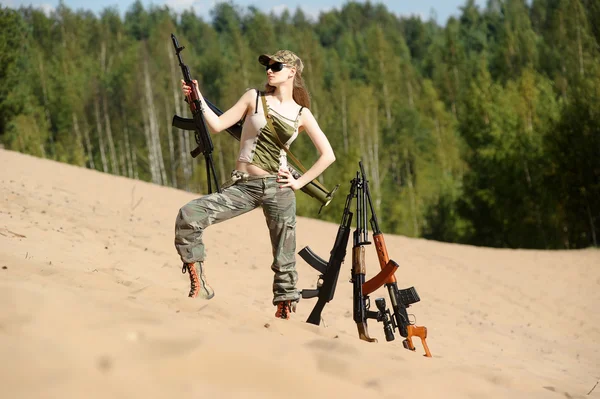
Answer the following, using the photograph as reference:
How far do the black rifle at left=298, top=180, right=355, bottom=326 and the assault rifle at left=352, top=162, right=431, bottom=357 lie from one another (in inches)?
3.9

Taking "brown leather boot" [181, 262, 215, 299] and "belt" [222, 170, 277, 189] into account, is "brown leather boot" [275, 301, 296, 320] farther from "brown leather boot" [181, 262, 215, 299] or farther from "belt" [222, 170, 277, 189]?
"belt" [222, 170, 277, 189]

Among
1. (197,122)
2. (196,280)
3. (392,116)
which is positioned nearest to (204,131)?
(197,122)

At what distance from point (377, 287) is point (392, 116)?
56.6 meters

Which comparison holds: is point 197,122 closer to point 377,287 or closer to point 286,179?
point 286,179

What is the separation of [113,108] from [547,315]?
44.3 metres

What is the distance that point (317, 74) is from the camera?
63.0 m

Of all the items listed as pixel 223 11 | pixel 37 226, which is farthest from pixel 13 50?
pixel 223 11

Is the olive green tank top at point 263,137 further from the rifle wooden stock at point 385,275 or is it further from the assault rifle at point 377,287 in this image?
the rifle wooden stock at point 385,275

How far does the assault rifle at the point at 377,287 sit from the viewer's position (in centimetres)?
631

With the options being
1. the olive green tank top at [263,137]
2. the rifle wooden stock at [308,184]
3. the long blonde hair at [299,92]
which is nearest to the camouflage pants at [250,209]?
the olive green tank top at [263,137]

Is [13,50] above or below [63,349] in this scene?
above

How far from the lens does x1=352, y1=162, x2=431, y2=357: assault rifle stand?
20.7 feet

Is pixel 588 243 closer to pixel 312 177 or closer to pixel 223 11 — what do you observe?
pixel 312 177

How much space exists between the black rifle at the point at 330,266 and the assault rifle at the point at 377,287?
100 millimetres
